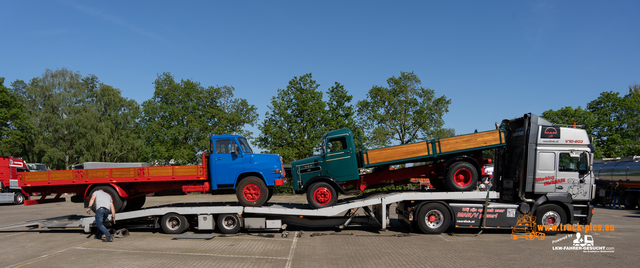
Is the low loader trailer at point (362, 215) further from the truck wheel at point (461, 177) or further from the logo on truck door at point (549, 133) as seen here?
the logo on truck door at point (549, 133)

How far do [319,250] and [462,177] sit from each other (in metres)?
5.08

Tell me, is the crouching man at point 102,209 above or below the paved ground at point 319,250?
above

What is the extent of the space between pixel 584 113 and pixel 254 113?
138 ft

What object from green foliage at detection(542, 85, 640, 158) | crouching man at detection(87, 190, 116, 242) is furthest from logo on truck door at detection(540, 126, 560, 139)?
green foliage at detection(542, 85, 640, 158)

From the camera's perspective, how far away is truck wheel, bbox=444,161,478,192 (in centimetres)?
1091

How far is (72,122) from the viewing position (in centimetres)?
4597

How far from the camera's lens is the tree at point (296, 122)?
113 ft

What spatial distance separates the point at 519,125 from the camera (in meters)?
11.4

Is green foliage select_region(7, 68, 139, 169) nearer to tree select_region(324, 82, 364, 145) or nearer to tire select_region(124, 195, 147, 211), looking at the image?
tree select_region(324, 82, 364, 145)

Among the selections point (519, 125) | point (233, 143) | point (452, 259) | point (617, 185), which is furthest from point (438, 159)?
point (617, 185)

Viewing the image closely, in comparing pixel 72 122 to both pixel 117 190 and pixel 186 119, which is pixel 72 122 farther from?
pixel 117 190

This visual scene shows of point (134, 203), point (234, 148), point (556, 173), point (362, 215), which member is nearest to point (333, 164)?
point (362, 215)

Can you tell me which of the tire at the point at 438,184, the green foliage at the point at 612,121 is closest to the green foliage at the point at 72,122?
the tire at the point at 438,184

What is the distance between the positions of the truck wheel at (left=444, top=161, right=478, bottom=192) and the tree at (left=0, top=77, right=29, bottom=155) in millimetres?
51687
